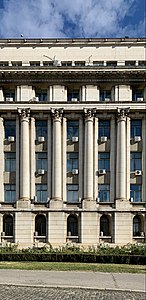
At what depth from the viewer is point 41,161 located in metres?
40.2

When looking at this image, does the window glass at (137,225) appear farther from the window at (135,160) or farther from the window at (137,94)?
the window at (137,94)

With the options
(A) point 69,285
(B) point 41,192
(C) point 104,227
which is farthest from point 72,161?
(A) point 69,285

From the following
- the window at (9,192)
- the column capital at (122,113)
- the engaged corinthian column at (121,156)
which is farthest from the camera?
the window at (9,192)

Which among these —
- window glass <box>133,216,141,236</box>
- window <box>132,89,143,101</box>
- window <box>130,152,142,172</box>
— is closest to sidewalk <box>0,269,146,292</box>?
window glass <box>133,216,141,236</box>

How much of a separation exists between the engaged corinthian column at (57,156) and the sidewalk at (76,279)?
58.4 feet

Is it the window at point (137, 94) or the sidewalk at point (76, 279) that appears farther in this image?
the window at point (137, 94)

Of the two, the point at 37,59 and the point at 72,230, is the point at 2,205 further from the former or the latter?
A: the point at 37,59

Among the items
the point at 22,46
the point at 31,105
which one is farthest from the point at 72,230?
the point at 22,46

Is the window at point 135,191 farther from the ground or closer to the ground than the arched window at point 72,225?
farther from the ground

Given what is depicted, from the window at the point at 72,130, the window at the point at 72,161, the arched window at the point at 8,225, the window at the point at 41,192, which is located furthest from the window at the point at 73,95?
the arched window at the point at 8,225

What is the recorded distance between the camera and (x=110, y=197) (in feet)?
129

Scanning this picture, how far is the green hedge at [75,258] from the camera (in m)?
25.4

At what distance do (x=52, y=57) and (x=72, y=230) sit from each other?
838 inches

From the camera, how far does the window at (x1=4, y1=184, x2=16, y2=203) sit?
3978cm
